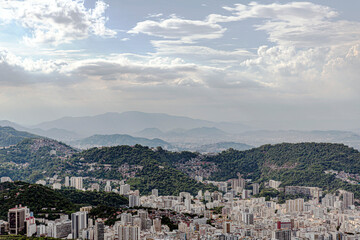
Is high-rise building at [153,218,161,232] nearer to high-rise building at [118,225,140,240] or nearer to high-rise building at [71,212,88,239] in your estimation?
high-rise building at [118,225,140,240]

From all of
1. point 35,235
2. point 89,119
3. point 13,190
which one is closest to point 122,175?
point 13,190

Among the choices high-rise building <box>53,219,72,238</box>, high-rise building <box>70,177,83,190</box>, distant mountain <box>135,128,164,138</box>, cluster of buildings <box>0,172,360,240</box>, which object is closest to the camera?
cluster of buildings <box>0,172,360,240</box>

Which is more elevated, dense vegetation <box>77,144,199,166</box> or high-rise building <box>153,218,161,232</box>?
dense vegetation <box>77,144,199,166</box>

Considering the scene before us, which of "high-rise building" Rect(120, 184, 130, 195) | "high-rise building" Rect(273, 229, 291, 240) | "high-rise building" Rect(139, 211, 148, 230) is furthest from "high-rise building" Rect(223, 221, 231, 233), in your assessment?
"high-rise building" Rect(120, 184, 130, 195)

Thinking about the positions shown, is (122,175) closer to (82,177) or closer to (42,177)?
(82,177)

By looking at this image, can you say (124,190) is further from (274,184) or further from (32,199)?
(274,184)

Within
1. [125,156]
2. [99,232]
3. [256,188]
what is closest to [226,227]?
[99,232]

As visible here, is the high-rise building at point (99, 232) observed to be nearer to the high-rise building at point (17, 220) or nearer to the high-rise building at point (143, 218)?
the high-rise building at point (143, 218)

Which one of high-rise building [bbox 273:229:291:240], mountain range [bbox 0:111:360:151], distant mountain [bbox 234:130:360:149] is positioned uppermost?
mountain range [bbox 0:111:360:151]
